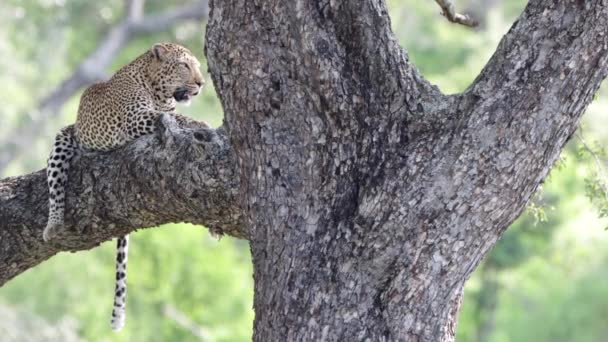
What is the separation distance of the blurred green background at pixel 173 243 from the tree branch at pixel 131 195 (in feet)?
30.8

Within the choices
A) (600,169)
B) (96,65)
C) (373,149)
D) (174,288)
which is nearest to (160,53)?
(600,169)

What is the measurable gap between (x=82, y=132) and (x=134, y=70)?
1.23 metres

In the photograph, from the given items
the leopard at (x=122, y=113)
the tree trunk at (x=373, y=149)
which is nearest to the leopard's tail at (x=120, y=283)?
the leopard at (x=122, y=113)

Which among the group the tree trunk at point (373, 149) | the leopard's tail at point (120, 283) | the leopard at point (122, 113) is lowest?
the tree trunk at point (373, 149)

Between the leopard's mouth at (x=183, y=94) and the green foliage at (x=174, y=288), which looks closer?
the leopard's mouth at (x=183, y=94)

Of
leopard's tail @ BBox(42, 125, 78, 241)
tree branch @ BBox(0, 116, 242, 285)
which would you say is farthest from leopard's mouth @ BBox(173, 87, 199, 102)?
tree branch @ BBox(0, 116, 242, 285)

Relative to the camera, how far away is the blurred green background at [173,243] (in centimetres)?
2012

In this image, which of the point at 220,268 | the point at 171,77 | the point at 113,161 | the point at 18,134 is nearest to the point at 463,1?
the point at 220,268

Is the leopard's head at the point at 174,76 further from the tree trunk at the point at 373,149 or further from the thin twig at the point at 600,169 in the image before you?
the tree trunk at the point at 373,149

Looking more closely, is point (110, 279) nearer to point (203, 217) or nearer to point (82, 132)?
point (82, 132)

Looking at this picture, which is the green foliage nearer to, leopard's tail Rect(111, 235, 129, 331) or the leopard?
the leopard

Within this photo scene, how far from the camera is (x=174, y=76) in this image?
9.15m

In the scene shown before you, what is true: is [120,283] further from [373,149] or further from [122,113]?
[373,149]

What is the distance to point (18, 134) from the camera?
20.7 metres
